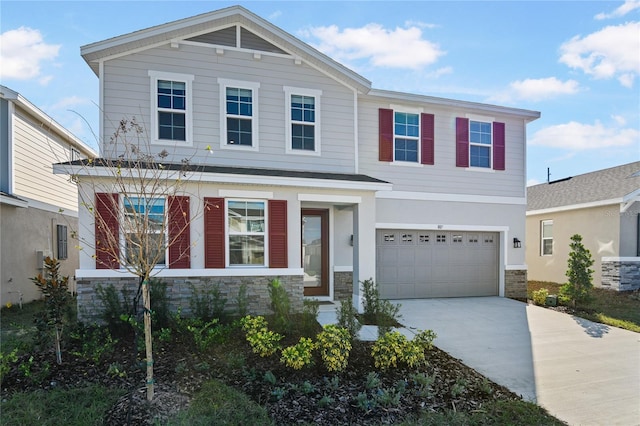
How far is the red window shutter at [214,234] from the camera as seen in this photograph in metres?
7.52

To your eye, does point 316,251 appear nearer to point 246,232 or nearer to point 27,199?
point 246,232

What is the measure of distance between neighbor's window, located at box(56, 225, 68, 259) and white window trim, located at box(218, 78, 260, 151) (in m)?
7.64

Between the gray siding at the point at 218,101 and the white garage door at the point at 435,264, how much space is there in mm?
2888

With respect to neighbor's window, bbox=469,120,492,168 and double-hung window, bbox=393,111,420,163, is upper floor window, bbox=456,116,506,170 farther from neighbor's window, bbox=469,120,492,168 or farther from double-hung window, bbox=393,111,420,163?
double-hung window, bbox=393,111,420,163

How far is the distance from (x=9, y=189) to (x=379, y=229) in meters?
10.2

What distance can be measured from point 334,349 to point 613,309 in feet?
29.8

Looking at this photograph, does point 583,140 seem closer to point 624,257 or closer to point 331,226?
point 624,257

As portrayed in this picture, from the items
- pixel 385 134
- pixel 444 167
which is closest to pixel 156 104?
pixel 385 134


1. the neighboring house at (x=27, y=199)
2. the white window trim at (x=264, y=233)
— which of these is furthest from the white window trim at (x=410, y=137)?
the neighboring house at (x=27, y=199)

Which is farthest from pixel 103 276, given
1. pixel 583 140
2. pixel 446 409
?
pixel 583 140

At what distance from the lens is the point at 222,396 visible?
3979 mm

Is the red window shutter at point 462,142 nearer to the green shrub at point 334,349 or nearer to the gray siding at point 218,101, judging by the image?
the gray siding at point 218,101

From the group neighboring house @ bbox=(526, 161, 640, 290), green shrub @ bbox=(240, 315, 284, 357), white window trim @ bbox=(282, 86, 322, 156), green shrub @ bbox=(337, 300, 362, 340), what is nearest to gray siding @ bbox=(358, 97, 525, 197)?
white window trim @ bbox=(282, 86, 322, 156)

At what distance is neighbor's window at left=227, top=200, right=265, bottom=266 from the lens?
25.5 ft
